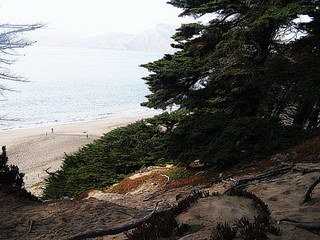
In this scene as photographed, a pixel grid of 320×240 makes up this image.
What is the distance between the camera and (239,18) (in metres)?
14.7

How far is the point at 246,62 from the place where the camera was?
13250mm

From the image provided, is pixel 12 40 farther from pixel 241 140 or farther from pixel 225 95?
pixel 241 140

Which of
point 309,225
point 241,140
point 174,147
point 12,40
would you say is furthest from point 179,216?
point 12,40

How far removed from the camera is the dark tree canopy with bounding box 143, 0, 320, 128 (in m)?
11.0

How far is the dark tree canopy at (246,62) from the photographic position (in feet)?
36.2

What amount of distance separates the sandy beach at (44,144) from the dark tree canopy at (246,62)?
1437cm

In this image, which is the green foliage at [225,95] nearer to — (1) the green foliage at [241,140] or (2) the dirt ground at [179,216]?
(1) the green foliage at [241,140]

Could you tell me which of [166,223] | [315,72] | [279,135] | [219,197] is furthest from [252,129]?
[166,223]

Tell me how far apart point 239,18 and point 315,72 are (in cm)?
537

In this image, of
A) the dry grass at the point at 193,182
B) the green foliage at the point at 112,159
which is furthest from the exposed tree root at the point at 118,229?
the green foliage at the point at 112,159

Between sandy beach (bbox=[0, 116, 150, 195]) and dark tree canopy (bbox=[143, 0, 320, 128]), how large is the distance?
1437cm

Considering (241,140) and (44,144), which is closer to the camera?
(241,140)

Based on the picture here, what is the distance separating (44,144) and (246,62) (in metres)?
31.4

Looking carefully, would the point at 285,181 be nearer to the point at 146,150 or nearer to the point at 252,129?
the point at 252,129
